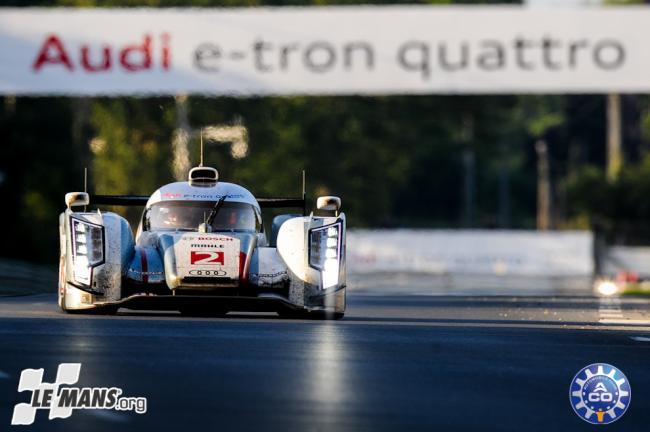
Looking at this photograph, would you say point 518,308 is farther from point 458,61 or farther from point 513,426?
point 458,61

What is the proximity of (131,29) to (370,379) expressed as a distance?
26.0 m

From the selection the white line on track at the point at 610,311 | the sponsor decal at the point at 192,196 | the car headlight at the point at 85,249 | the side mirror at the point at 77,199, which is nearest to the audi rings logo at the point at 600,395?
the car headlight at the point at 85,249

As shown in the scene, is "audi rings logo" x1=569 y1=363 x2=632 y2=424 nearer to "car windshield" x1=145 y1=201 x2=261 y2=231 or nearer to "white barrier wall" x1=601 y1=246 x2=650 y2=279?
"car windshield" x1=145 y1=201 x2=261 y2=231

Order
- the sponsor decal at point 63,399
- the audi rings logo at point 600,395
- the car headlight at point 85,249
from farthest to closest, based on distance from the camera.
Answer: the car headlight at point 85,249, the audi rings logo at point 600,395, the sponsor decal at point 63,399

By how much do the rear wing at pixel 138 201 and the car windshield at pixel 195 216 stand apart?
16.5 inches

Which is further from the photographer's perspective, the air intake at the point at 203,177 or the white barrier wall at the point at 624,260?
the white barrier wall at the point at 624,260

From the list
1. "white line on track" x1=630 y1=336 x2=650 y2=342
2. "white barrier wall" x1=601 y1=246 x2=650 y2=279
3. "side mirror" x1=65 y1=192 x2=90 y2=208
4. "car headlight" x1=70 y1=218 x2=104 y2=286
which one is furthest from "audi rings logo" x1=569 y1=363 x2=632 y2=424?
"white barrier wall" x1=601 y1=246 x2=650 y2=279

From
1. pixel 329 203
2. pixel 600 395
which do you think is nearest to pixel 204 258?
pixel 329 203

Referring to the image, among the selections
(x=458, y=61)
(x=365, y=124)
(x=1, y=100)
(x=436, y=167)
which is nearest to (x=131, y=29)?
(x=458, y=61)

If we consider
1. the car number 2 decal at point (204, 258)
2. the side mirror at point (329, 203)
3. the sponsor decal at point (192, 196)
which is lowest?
the car number 2 decal at point (204, 258)

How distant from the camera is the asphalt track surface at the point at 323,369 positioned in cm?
836

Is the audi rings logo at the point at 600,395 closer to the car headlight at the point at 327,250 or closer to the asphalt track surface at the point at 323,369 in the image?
the asphalt track surface at the point at 323,369

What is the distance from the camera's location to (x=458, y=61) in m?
34.3

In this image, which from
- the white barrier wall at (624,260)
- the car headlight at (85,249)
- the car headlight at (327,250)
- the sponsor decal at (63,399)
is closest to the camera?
the sponsor decal at (63,399)
